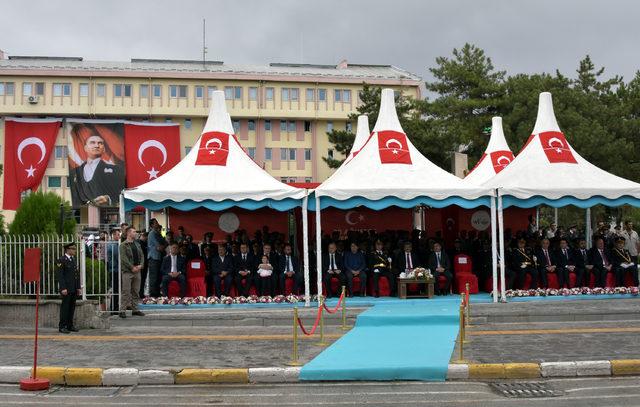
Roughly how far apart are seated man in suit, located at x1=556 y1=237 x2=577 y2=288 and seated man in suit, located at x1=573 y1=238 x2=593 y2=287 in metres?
0.11

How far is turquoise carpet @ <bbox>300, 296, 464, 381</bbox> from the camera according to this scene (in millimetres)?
9141

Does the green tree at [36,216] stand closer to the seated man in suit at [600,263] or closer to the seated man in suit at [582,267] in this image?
the seated man in suit at [582,267]

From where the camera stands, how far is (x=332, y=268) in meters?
16.9

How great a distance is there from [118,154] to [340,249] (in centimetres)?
900

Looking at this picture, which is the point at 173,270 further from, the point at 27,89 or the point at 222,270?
the point at 27,89

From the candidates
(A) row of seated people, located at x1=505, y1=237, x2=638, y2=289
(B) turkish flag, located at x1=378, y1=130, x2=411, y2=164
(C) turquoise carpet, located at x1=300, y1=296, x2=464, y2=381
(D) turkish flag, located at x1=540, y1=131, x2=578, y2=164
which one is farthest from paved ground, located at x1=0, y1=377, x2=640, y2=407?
(D) turkish flag, located at x1=540, y1=131, x2=578, y2=164

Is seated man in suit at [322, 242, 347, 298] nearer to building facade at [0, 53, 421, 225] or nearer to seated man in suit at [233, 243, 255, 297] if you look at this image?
seated man in suit at [233, 243, 255, 297]

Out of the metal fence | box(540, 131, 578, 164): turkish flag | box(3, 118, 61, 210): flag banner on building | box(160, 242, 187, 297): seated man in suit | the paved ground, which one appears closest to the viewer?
the paved ground

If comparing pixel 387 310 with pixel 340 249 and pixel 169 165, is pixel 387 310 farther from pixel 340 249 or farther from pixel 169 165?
pixel 169 165

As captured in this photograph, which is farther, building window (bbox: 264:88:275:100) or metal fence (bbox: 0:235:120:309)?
building window (bbox: 264:88:275:100)

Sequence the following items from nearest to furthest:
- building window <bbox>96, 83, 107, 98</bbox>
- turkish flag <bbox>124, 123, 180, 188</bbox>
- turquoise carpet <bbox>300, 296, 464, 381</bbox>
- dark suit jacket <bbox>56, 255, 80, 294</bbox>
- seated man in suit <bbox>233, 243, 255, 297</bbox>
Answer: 1. turquoise carpet <bbox>300, 296, 464, 381</bbox>
2. dark suit jacket <bbox>56, 255, 80, 294</bbox>
3. seated man in suit <bbox>233, 243, 255, 297</bbox>
4. turkish flag <bbox>124, 123, 180, 188</bbox>
5. building window <bbox>96, 83, 107, 98</bbox>

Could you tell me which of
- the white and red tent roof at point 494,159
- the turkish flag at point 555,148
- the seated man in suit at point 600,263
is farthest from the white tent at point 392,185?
the white and red tent roof at point 494,159

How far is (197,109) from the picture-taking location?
64.8 metres

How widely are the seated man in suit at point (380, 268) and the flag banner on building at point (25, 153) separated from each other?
9.27 meters
